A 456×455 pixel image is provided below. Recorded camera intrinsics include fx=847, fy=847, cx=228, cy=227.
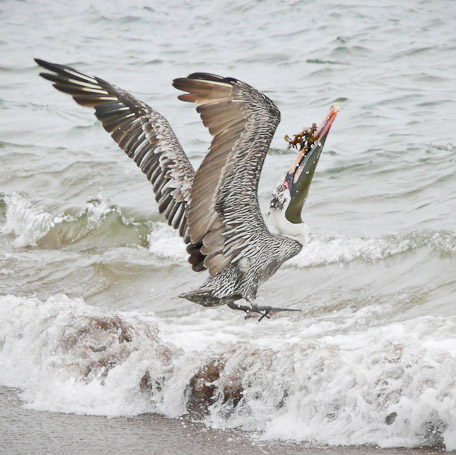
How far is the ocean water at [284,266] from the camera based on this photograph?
4.62 m

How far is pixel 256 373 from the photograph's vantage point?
480 cm

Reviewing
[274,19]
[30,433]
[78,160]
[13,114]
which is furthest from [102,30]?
[30,433]

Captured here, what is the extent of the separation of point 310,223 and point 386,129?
3937 mm

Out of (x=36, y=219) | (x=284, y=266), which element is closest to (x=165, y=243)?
(x=284, y=266)

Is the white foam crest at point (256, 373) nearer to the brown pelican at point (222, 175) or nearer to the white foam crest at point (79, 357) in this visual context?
the white foam crest at point (79, 357)

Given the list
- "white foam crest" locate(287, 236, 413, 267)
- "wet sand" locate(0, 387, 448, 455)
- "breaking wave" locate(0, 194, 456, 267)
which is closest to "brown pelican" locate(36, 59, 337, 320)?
"wet sand" locate(0, 387, 448, 455)

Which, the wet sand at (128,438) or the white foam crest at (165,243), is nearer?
the wet sand at (128,438)

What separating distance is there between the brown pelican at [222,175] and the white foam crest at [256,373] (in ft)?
1.77

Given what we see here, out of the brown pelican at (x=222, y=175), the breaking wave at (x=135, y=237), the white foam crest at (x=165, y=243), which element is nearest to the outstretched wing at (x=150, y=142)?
the brown pelican at (x=222, y=175)

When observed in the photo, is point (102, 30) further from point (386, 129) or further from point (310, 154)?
point (310, 154)

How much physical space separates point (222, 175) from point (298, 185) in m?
0.74

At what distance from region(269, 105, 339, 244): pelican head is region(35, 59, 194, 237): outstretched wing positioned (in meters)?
0.68

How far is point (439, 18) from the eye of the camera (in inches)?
757

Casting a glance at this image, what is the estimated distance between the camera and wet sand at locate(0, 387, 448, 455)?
423 cm
